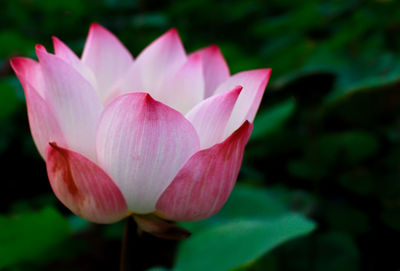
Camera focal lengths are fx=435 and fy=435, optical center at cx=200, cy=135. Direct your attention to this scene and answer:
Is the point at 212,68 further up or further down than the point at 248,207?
further up

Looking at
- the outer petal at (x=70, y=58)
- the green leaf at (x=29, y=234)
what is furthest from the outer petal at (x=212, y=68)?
the green leaf at (x=29, y=234)

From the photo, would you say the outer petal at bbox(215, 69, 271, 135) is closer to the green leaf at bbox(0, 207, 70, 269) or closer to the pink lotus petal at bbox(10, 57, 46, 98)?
the pink lotus petal at bbox(10, 57, 46, 98)

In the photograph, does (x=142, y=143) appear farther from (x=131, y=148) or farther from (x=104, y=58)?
(x=104, y=58)

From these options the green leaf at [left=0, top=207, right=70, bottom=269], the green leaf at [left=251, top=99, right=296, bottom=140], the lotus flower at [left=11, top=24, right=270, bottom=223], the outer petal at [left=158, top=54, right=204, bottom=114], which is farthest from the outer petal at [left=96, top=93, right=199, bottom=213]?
the green leaf at [left=251, top=99, right=296, bottom=140]

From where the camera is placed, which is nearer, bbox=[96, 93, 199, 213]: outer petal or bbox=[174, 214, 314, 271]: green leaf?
bbox=[96, 93, 199, 213]: outer petal

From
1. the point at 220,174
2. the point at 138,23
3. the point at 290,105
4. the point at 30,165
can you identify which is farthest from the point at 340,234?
the point at 138,23

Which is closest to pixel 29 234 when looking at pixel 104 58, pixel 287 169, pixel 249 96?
pixel 104 58

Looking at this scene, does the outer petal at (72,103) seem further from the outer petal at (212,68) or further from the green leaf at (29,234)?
the green leaf at (29,234)
